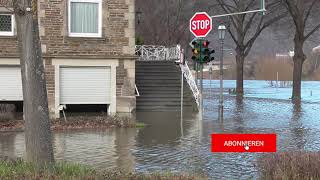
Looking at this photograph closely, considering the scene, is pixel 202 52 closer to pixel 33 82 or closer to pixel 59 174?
pixel 33 82

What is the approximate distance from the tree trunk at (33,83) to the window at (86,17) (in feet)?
48.9

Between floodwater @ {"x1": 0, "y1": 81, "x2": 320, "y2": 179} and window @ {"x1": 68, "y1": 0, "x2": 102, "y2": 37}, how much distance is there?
4.25 meters

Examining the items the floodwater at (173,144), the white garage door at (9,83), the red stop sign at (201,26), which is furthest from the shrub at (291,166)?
the white garage door at (9,83)

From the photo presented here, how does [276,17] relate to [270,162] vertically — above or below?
above

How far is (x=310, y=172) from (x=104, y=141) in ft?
26.4

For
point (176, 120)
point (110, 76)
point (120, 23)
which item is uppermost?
point (120, 23)

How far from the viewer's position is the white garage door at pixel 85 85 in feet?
76.6

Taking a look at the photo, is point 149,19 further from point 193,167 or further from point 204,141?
point 193,167

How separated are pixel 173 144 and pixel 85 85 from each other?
9599 millimetres

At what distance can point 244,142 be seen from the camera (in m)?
8.50

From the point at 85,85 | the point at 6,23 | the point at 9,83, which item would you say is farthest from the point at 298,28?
the point at 9,83

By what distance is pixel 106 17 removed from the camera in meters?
23.3

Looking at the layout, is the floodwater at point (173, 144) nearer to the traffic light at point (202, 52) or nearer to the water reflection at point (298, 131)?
the water reflection at point (298, 131)

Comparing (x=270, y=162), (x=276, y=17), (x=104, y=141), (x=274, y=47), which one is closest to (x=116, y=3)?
(x=104, y=141)
